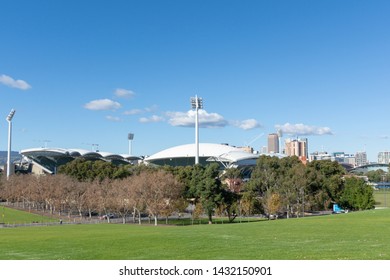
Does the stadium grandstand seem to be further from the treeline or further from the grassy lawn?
the treeline

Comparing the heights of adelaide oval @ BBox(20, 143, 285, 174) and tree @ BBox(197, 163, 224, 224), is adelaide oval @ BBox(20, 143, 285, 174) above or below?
above

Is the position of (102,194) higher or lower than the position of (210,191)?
lower

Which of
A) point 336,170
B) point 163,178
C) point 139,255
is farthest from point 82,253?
point 336,170

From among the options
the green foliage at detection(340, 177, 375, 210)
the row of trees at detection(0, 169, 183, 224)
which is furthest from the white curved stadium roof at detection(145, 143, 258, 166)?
the green foliage at detection(340, 177, 375, 210)

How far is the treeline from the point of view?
65750 mm

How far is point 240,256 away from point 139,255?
13.4 feet

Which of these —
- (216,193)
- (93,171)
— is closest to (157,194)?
(216,193)

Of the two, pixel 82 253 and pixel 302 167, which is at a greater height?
pixel 302 167

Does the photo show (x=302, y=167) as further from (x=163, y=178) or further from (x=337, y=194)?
(x=163, y=178)

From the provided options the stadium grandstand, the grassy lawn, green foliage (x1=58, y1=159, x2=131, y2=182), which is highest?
the stadium grandstand

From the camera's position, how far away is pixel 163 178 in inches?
2638

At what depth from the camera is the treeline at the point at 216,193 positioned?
216ft

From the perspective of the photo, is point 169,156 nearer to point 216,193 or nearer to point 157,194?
point 216,193

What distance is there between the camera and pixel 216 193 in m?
66.6
